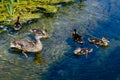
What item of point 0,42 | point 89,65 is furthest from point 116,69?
point 0,42

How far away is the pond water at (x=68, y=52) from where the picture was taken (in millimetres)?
10758

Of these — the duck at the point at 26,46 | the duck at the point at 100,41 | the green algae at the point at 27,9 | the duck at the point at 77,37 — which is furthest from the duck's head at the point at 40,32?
the duck at the point at 100,41

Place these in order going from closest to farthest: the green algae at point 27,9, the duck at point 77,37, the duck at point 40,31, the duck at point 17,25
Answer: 1. the duck at point 77,37
2. the duck at point 40,31
3. the duck at point 17,25
4. the green algae at point 27,9

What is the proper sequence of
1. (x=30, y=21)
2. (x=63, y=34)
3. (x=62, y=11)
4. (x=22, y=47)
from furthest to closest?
(x=62, y=11) < (x=30, y=21) < (x=63, y=34) < (x=22, y=47)

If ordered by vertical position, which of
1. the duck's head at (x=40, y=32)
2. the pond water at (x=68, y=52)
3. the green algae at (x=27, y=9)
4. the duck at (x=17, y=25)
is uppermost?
the green algae at (x=27, y=9)

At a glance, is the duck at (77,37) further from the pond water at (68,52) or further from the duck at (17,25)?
the duck at (17,25)

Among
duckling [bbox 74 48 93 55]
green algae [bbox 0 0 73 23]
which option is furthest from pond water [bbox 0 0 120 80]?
green algae [bbox 0 0 73 23]

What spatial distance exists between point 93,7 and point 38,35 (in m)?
4.16

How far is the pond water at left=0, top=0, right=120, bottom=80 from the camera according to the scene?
35.3 feet

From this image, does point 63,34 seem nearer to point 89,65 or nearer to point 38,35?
point 38,35

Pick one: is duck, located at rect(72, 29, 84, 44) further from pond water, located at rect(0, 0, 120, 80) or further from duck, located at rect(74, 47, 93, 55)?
duck, located at rect(74, 47, 93, 55)

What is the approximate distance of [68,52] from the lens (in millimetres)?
12117

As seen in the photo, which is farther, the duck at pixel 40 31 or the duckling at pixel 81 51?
the duck at pixel 40 31

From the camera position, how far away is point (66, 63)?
447 inches
